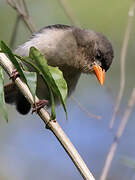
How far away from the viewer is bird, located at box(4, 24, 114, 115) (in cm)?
371

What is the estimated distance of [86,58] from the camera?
3990 mm

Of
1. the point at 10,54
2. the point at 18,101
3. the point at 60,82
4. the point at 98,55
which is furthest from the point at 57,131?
the point at 18,101

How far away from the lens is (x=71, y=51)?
153 inches

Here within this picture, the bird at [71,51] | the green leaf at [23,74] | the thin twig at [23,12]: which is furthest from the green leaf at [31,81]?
the thin twig at [23,12]

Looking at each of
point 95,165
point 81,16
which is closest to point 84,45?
point 81,16

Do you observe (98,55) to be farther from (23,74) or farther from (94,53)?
(23,74)

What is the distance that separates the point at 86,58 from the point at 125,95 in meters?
2.77

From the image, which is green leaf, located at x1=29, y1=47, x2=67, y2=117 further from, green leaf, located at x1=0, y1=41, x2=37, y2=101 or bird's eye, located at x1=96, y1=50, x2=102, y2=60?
bird's eye, located at x1=96, y1=50, x2=102, y2=60

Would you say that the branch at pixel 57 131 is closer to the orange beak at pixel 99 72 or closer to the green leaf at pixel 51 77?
the green leaf at pixel 51 77

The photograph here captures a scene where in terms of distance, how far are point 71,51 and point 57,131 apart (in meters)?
1.93

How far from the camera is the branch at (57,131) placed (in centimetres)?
195

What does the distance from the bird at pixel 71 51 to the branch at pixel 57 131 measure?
1528 millimetres

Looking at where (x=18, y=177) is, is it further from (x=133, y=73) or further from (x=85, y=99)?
(x=133, y=73)

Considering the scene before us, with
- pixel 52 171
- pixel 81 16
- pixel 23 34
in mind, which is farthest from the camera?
pixel 52 171
